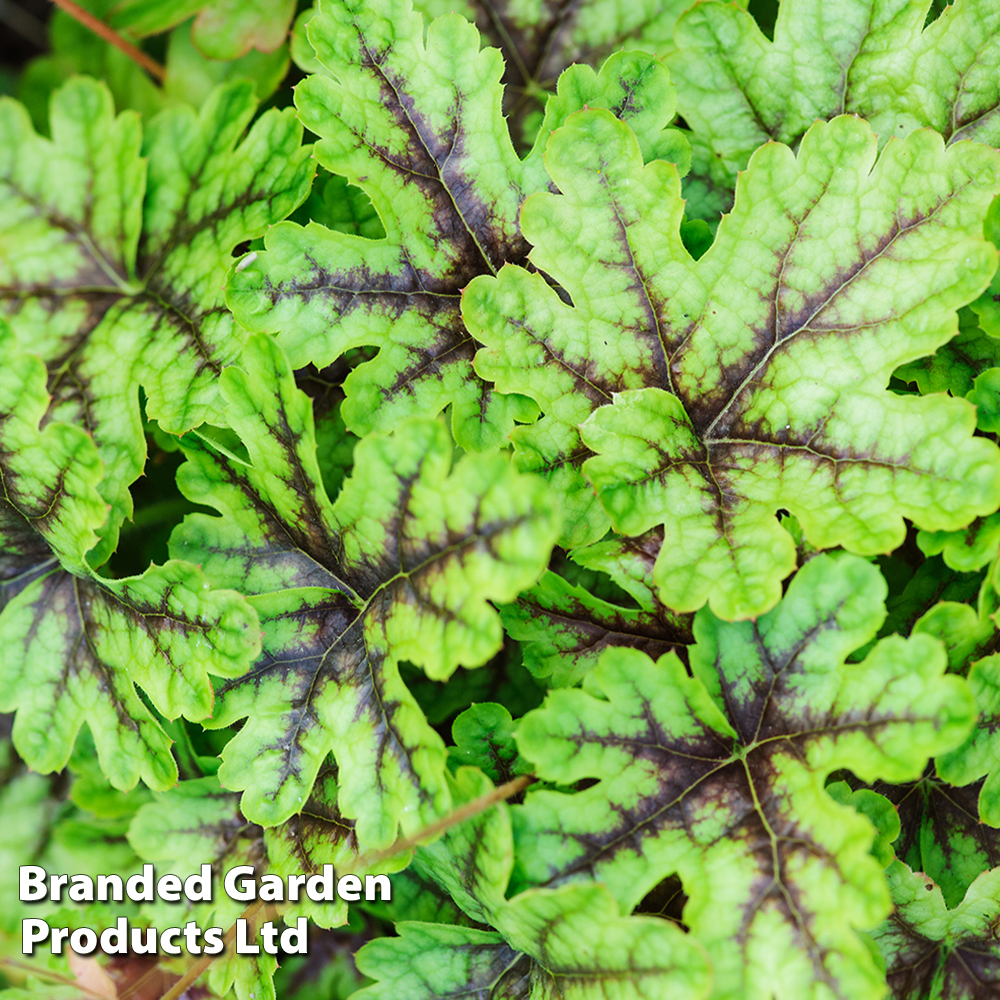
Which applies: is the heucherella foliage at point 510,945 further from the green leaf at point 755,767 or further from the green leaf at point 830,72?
the green leaf at point 830,72

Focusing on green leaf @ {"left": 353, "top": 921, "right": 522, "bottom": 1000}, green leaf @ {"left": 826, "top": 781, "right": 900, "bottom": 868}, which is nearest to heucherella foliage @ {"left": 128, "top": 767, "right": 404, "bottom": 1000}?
green leaf @ {"left": 353, "top": 921, "right": 522, "bottom": 1000}

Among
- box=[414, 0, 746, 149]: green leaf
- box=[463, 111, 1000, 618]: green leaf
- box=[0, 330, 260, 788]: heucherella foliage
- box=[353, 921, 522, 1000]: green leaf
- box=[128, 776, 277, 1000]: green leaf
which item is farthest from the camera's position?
box=[414, 0, 746, 149]: green leaf

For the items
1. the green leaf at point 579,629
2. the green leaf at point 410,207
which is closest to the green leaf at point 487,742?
the green leaf at point 579,629

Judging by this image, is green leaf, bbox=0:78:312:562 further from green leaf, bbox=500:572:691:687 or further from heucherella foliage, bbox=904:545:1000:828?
heucherella foliage, bbox=904:545:1000:828

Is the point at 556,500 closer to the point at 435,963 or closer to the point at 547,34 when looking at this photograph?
the point at 435,963

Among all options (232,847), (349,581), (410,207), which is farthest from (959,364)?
(232,847)

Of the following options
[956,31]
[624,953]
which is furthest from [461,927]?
[956,31]
